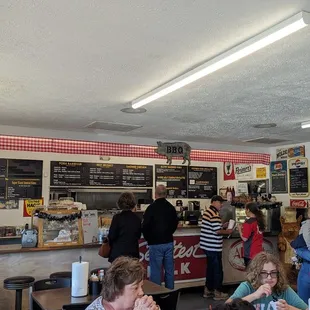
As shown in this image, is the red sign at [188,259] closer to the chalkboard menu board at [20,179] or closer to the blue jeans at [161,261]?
the blue jeans at [161,261]

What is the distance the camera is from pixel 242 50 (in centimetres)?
293

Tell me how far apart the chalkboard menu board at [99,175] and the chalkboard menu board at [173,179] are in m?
0.26

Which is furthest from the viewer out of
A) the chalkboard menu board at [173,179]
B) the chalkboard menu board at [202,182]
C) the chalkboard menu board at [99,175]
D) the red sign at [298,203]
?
the chalkboard menu board at [202,182]

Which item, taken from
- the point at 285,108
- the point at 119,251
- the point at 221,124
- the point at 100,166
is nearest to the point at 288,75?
the point at 285,108

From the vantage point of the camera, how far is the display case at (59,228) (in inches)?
211

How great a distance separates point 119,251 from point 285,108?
2782mm

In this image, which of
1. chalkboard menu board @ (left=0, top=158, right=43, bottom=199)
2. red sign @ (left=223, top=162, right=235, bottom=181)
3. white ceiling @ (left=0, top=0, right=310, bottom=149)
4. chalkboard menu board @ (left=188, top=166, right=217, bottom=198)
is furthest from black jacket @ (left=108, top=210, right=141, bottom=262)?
red sign @ (left=223, top=162, right=235, bottom=181)

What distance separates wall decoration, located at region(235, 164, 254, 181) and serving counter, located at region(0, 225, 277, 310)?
3.31 m

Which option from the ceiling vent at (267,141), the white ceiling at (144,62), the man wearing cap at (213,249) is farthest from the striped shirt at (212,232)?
the ceiling vent at (267,141)

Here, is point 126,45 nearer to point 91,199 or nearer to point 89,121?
point 89,121

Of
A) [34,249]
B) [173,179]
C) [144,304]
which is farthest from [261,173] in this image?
[144,304]

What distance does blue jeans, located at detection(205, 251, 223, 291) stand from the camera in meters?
6.11

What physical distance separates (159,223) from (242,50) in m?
3.24

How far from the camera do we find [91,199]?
31.4ft
